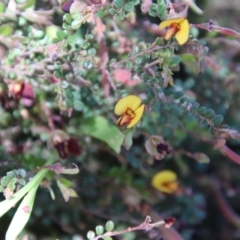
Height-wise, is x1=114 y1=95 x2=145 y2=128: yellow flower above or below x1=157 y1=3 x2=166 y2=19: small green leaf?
below

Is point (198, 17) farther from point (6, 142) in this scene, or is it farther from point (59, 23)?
point (6, 142)

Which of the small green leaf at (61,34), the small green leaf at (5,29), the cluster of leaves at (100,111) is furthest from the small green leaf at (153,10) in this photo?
the small green leaf at (5,29)

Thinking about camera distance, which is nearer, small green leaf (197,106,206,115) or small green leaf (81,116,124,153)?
small green leaf (197,106,206,115)

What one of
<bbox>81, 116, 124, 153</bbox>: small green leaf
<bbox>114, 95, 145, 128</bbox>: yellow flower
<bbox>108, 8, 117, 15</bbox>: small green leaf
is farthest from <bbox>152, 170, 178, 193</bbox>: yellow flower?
<bbox>108, 8, 117, 15</bbox>: small green leaf

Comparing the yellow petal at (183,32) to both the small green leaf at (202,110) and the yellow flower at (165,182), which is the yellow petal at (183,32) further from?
the yellow flower at (165,182)

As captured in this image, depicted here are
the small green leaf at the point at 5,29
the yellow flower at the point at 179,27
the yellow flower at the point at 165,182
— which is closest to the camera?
the yellow flower at the point at 179,27

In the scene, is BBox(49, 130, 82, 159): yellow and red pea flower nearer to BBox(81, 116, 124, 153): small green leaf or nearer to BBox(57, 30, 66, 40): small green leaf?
BBox(81, 116, 124, 153): small green leaf
